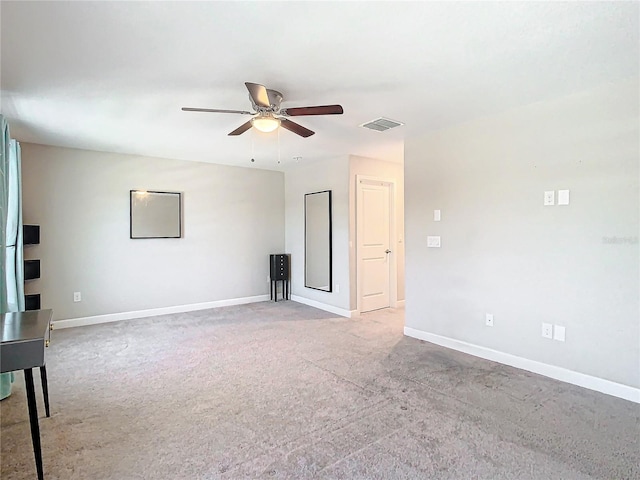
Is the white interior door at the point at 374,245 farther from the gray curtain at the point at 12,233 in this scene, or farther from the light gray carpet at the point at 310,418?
the gray curtain at the point at 12,233

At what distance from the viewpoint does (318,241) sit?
233 inches

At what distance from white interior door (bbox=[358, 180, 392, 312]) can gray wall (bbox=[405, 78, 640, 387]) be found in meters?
1.33

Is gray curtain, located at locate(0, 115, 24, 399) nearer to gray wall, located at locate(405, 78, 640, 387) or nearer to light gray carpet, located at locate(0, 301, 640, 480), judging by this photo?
light gray carpet, located at locate(0, 301, 640, 480)

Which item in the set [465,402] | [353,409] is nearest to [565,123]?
[465,402]

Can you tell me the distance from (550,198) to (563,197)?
0.10 metres

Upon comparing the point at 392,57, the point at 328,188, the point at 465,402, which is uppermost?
the point at 392,57

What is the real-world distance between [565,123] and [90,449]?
4.05 metres

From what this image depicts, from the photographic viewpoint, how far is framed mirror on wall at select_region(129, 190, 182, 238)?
5.22 metres

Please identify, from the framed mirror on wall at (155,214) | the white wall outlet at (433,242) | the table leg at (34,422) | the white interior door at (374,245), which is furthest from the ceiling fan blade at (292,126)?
the framed mirror on wall at (155,214)

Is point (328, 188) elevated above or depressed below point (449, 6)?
below

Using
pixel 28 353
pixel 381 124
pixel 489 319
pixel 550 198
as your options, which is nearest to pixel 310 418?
pixel 28 353

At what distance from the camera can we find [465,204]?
372cm

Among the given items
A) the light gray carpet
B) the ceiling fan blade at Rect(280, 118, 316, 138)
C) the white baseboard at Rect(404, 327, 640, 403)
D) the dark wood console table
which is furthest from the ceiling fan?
the white baseboard at Rect(404, 327, 640, 403)

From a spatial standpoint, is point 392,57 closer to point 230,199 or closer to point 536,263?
point 536,263
